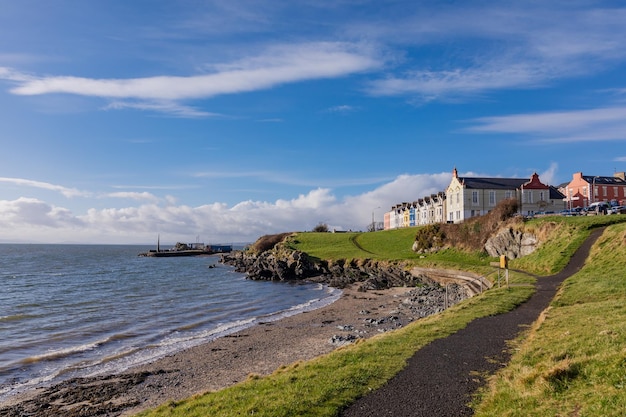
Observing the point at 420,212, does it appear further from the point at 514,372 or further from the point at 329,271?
the point at 514,372

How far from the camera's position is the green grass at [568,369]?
893 cm

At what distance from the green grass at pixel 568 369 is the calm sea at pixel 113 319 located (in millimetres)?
17606

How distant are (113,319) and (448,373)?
94.5 feet

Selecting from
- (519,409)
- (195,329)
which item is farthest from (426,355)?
(195,329)

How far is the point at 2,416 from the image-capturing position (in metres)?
15.3

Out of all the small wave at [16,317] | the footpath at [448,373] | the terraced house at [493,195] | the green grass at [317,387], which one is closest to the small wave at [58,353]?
the small wave at [16,317]

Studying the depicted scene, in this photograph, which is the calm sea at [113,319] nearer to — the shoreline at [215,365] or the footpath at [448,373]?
the shoreline at [215,365]

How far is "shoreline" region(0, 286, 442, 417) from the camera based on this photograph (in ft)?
53.8

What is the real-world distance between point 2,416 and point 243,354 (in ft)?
34.6

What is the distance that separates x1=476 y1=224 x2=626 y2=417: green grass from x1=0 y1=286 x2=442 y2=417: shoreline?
1001 cm

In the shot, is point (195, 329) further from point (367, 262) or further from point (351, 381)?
point (367, 262)

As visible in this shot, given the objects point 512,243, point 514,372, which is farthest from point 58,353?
point 512,243

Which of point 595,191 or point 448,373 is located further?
point 595,191

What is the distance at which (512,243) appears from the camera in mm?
51250
